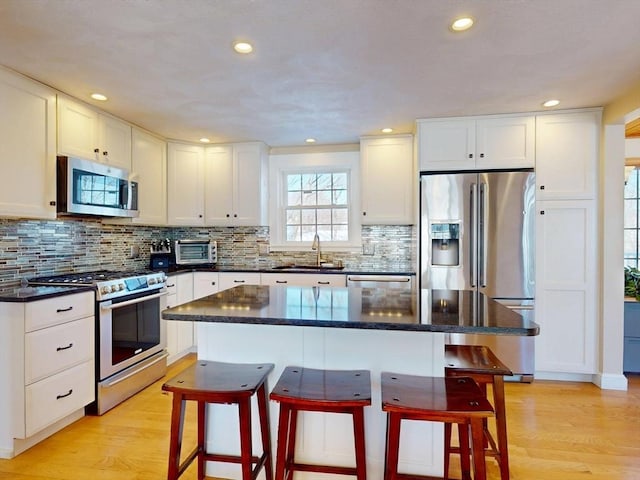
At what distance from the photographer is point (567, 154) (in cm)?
304

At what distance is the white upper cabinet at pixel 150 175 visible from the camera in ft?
11.3

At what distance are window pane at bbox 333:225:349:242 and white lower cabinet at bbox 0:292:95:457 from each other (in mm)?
2576

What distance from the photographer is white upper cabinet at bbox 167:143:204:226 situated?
12.9ft

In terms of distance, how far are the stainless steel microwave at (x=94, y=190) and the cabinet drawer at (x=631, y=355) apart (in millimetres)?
4604

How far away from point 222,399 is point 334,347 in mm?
554

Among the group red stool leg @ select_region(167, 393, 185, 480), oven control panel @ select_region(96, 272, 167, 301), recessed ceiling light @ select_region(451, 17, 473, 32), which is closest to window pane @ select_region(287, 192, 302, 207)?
oven control panel @ select_region(96, 272, 167, 301)

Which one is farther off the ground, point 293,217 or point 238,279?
point 293,217

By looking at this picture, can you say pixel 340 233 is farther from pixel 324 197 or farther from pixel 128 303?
pixel 128 303

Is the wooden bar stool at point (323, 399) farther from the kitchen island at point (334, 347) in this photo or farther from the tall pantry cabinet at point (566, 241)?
the tall pantry cabinet at point (566, 241)

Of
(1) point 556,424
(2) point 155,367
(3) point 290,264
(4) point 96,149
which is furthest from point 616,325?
(4) point 96,149

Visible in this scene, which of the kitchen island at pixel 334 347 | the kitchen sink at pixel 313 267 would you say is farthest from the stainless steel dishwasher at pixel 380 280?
the kitchen island at pixel 334 347

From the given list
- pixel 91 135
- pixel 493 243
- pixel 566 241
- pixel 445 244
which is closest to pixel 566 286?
pixel 566 241

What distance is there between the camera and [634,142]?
12.7 ft

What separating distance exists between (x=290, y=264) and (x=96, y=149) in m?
2.24
